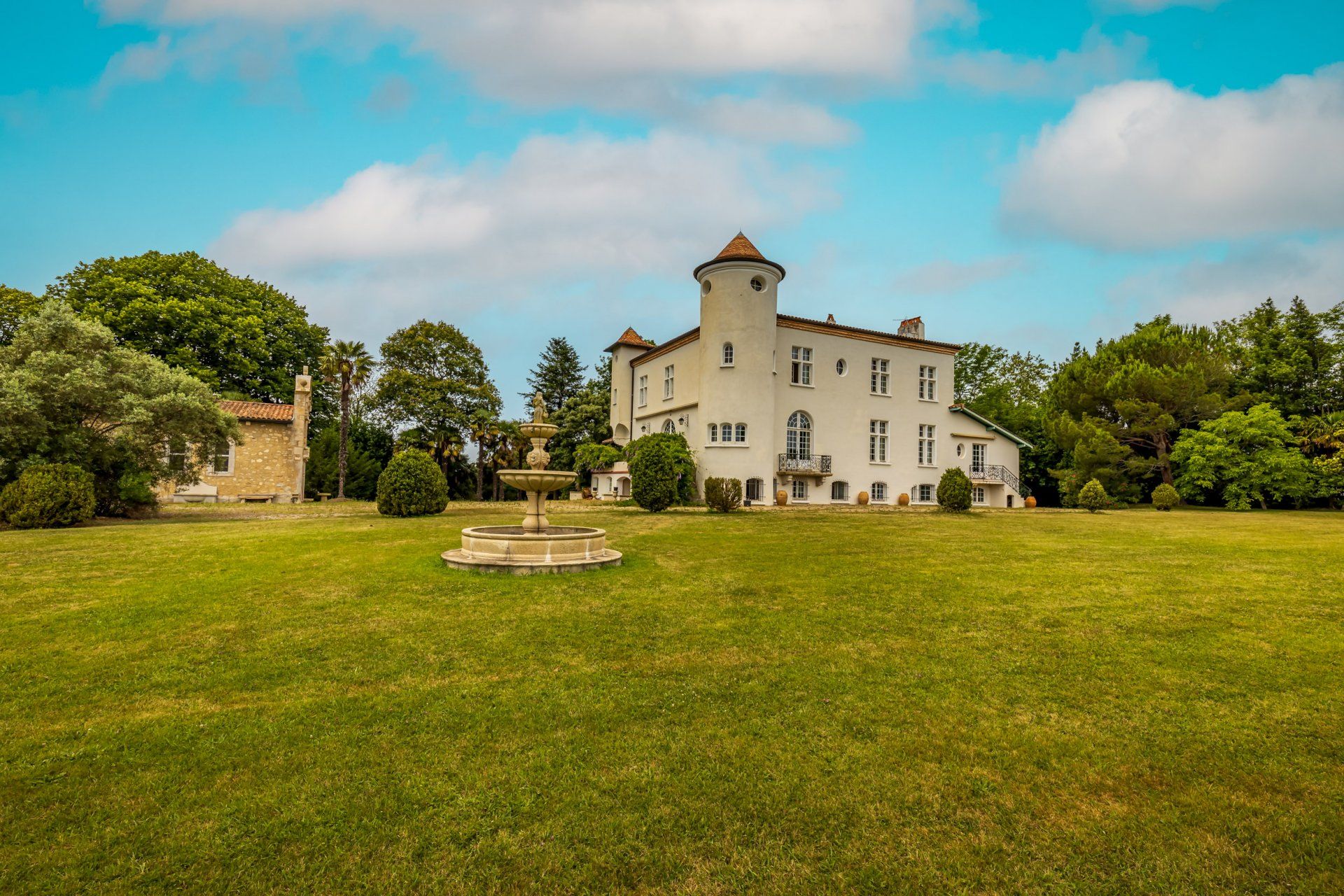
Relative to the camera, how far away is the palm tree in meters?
33.8

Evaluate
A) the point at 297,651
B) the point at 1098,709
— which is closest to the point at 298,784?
the point at 297,651

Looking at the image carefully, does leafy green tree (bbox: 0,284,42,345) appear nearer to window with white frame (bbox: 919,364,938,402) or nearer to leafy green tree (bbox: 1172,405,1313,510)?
window with white frame (bbox: 919,364,938,402)

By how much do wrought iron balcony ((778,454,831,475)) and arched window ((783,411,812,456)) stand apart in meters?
0.31

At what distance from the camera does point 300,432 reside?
3153 cm

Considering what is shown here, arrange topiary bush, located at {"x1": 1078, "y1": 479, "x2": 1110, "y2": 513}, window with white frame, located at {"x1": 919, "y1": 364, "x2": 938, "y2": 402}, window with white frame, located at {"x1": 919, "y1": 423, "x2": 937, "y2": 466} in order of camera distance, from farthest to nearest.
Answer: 1. window with white frame, located at {"x1": 919, "y1": 364, "x2": 938, "y2": 402}
2. window with white frame, located at {"x1": 919, "y1": 423, "x2": 937, "y2": 466}
3. topiary bush, located at {"x1": 1078, "y1": 479, "x2": 1110, "y2": 513}

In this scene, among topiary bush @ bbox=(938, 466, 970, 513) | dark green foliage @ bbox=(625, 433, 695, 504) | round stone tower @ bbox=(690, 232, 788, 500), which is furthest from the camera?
round stone tower @ bbox=(690, 232, 788, 500)

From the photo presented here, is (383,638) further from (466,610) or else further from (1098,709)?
(1098,709)

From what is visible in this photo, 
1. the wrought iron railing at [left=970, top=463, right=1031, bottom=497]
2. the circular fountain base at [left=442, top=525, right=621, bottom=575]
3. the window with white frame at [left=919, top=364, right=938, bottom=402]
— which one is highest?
the window with white frame at [left=919, top=364, right=938, bottom=402]

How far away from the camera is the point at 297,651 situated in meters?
6.22

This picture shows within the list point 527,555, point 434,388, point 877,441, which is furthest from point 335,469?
point 877,441

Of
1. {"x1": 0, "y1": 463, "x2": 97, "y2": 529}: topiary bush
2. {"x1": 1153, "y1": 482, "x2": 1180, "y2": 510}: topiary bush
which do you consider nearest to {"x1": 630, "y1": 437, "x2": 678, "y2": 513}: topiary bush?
{"x1": 0, "y1": 463, "x2": 97, "y2": 529}: topiary bush

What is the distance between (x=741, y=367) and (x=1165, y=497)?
72.2 ft

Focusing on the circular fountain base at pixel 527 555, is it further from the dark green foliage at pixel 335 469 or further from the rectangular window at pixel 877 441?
the dark green foliage at pixel 335 469

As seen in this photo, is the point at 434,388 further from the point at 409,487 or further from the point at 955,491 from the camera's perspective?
the point at 955,491
